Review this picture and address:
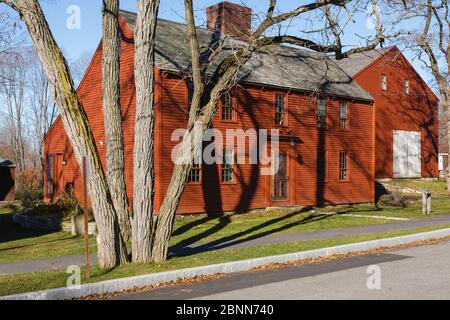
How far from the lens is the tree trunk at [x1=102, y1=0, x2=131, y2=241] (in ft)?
39.9

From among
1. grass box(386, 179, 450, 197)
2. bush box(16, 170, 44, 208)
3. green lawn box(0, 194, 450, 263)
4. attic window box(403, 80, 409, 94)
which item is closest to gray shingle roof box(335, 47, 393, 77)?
attic window box(403, 80, 409, 94)

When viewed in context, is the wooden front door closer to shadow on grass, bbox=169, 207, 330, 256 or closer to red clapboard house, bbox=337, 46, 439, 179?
shadow on grass, bbox=169, 207, 330, 256

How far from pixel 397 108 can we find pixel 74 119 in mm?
32660

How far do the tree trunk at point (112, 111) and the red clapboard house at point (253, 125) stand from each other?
7825mm

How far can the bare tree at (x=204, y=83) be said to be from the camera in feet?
39.7

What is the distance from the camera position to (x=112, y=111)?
485 inches

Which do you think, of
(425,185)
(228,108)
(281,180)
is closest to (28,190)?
(228,108)

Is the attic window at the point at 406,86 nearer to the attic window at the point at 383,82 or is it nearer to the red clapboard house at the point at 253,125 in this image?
the attic window at the point at 383,82

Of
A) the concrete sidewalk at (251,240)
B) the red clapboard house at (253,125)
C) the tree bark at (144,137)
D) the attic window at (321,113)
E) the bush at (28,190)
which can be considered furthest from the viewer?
the bush at (28,190)

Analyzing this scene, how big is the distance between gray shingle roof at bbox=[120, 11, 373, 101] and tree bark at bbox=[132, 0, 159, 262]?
27.4 feet

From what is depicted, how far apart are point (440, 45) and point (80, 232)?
96.5 ft

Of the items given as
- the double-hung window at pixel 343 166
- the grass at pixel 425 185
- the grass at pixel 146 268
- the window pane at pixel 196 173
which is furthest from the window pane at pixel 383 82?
the grass at pixel 146 268

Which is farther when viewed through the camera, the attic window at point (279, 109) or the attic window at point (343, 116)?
the attic window at point (343, 116)
